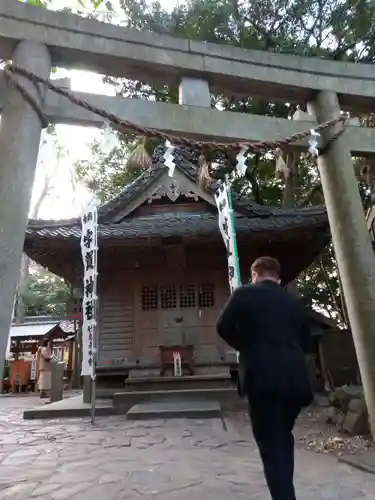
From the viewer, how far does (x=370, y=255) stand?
14.2 feet

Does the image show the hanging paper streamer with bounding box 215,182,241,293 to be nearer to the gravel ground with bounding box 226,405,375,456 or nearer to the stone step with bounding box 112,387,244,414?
the stone step with bounding box 112,387,244,414

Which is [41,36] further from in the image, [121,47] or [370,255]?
[370,255]

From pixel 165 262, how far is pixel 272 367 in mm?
8284

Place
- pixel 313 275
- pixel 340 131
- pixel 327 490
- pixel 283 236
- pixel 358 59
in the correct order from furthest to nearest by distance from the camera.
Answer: pixel 313 275 → pixel 358 59 → pixel 283 236 → pixel 340 131 → pixel 327 490

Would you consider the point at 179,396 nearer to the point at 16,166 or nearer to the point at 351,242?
the point at 351,242

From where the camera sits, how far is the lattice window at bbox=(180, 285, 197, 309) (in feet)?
34.7

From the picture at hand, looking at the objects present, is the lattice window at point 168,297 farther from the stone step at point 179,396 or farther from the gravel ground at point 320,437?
the gravel ground at point 320,437

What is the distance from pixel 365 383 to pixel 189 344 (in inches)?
252

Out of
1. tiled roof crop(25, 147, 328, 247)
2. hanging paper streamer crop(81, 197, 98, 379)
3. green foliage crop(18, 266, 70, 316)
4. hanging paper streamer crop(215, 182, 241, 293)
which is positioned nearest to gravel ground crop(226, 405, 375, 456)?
hanging paper streamer crop(215, 182, 241, 293)

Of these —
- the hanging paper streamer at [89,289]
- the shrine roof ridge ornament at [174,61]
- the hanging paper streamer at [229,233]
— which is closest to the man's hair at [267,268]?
the shrine roof ridge ornament at [174,61]

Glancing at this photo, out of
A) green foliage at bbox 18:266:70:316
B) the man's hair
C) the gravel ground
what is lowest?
the gravel ground

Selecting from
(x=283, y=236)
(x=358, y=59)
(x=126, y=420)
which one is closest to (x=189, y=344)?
(x=126, y=420)

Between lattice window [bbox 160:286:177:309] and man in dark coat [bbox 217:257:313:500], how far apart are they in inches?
313

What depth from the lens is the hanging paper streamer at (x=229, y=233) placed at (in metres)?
8.15
